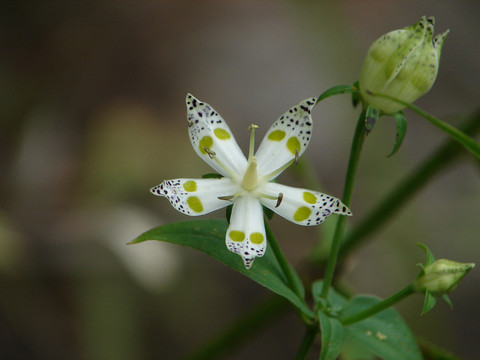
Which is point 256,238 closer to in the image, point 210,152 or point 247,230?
point 247,230

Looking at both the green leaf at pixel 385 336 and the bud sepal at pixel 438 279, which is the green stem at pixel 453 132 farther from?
the green leaf at pixel 385 336

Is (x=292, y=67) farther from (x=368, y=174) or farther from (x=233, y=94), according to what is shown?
(x=368, y=174)

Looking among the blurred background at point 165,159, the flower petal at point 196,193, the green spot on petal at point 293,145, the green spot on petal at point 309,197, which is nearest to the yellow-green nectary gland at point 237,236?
the flower petal at point 196,193

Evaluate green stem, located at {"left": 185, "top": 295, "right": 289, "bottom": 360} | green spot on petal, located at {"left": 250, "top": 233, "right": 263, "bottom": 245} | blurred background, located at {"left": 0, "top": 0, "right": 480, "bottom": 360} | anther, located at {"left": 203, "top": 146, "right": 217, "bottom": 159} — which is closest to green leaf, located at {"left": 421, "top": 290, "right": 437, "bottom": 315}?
green spot on petal, located at {"left": 250, "top": 233, "right": 263, "bottom": 245}

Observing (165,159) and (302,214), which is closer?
(302,214)

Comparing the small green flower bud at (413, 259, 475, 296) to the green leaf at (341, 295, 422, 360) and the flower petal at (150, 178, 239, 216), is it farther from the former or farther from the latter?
the flower petal at (150, 178, 239, 216)

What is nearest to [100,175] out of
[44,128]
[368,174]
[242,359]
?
[44,128]

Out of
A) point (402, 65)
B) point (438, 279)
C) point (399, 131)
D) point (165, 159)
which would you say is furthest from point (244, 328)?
point (165, 159)

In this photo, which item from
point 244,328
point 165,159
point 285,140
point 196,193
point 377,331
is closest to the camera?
point 196,193
